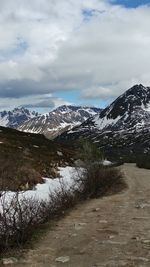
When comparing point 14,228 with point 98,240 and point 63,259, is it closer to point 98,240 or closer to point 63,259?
point 63,259

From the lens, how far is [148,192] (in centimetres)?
3222

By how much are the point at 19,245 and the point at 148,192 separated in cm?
1920

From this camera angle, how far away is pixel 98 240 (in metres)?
15.3

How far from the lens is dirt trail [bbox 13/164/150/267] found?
41.4 feet

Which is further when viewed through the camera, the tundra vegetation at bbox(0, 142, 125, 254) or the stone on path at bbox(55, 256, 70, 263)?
the tundra vegetation at bbox(0, 142, 125, 254)

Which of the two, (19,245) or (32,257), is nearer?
(32,257)

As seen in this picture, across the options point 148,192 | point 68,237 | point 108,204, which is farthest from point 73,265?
point 148,192

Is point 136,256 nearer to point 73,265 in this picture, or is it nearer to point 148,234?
point 73,265

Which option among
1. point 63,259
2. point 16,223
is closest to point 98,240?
point 63,259

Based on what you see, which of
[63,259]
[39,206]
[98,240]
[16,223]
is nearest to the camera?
[63,259]

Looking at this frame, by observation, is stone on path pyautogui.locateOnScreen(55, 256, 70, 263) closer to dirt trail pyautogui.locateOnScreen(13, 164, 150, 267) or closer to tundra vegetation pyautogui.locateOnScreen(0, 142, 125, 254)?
dirt trail pyautogui.locateOnScreen(13, 164, 150, 267)

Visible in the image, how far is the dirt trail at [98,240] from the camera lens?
1262 cm

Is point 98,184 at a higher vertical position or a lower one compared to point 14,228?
higher

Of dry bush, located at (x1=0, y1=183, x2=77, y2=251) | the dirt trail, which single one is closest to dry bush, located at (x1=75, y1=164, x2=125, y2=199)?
the dirt trail
